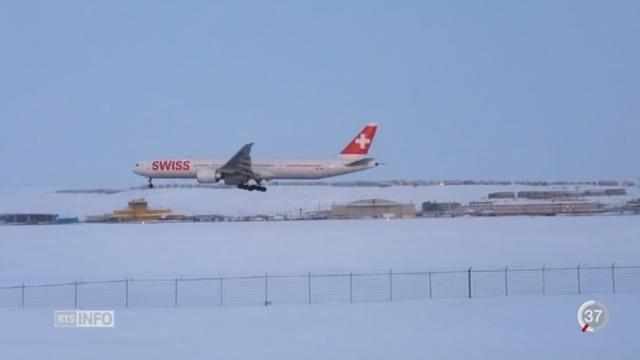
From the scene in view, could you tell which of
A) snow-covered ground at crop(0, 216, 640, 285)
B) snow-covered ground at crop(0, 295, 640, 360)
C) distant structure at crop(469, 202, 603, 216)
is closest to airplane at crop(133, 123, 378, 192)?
snow-covered ground at crop(0, 216, 640, 285)

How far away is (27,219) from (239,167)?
983 centimetres

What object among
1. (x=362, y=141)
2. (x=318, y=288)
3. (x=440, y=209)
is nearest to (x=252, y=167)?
(x=362, y=141)

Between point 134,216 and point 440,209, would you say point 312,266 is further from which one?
point 440,209

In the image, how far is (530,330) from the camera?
18109mm

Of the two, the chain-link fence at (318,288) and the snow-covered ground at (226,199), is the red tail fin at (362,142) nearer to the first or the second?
the snow-covered ground at (226,199)

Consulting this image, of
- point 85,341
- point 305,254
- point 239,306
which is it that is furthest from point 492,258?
point 85,341

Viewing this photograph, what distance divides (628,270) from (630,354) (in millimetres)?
13008

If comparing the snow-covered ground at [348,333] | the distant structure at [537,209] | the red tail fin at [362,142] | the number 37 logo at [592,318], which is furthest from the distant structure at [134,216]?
the number 37 logo at [592,318]

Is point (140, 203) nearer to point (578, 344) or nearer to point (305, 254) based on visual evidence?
point (305, 254)

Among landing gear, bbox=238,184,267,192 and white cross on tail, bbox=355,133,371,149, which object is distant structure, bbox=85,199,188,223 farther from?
white cross on tail, bbox=355,133,371,149

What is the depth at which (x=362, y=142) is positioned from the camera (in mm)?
44125

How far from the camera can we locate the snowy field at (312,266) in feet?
54.7

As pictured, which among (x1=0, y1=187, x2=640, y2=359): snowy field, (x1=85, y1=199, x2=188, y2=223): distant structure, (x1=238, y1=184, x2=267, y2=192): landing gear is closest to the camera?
(x1=0, y1=187, x2=640, y2=359): snowy field

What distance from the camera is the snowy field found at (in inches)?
656
